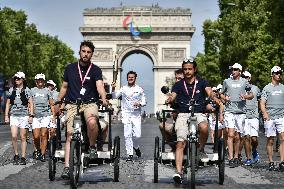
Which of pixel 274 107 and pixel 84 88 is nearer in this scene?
pixel 84 88

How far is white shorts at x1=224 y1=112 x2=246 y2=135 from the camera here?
15.8 metres

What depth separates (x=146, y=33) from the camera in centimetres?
11100

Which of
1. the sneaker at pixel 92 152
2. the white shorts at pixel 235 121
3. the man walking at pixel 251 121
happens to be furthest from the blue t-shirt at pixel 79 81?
the man walking at pixel 251 121

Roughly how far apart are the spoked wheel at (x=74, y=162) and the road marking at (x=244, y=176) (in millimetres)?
2464

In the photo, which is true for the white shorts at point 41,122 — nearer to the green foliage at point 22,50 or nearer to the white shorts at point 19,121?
the white shorts at point 19,121

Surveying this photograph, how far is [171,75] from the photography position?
109125 millimetres

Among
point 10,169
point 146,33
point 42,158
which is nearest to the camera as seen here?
point 10,169

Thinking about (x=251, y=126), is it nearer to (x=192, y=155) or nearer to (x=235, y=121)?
(x=235, y=121)

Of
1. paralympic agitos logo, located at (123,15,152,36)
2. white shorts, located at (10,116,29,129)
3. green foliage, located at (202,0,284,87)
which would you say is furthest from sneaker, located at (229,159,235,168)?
paralympic agitos logo, located at (123,15,152,36)

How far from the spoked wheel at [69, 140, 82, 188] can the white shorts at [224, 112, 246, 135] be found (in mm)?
5455

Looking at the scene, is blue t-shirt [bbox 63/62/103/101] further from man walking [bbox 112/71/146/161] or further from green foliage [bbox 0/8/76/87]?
green foliage [bbox 0/8/76/87]

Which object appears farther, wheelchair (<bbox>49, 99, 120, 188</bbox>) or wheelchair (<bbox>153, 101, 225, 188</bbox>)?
wheelchair (<bbox>49, 99, 120, 188</bbox>)

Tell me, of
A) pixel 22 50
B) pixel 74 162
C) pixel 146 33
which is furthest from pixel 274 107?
pixel 146 33

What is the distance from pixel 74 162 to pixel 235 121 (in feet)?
19.2
